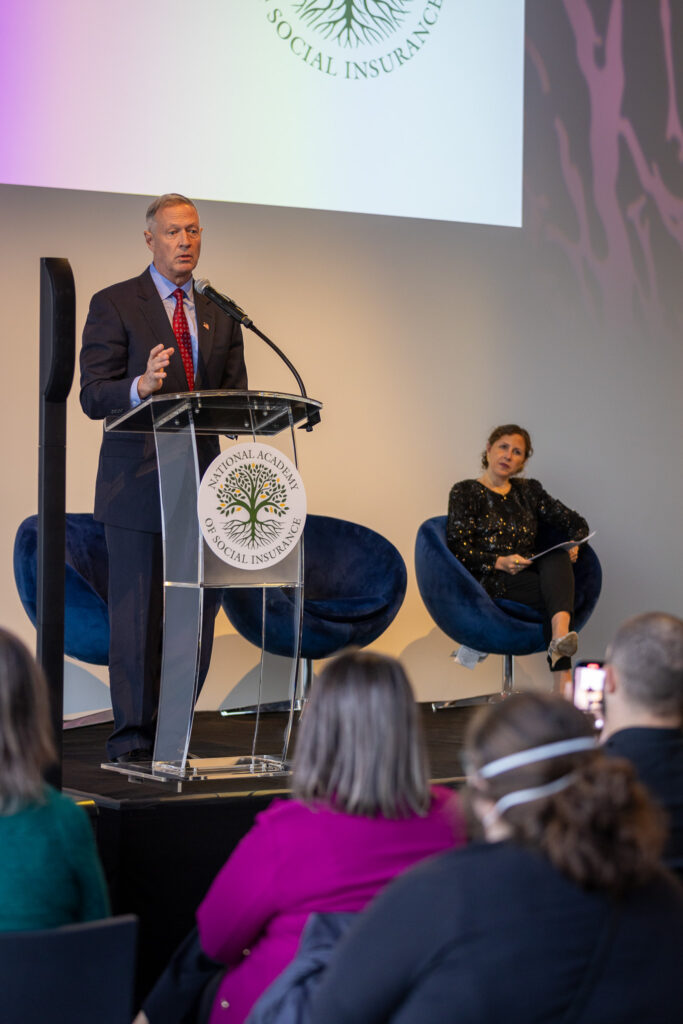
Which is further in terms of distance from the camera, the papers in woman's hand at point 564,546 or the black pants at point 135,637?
the papers in woman's hand at point 564,546

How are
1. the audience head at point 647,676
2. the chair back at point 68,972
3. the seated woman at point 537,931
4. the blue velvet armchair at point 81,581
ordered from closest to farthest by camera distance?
the seated woman at point 537,931, the chair back at point 68,972, the audience head at point 647,676, the blue velvet armchair at point 81,581

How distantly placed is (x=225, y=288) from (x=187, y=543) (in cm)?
232

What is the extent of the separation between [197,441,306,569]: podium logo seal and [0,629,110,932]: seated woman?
3.95 feet

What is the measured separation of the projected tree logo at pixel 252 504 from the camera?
8.89 ft

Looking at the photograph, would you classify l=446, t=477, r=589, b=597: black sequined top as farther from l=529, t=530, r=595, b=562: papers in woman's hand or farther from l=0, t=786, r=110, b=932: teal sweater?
l=0, t=786, r=110, b=932: teal sweater

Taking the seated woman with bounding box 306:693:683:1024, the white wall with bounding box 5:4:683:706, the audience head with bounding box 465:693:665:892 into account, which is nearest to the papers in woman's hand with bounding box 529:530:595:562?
the white wall with bounding box 5:4:683:706

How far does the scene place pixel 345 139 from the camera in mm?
4738

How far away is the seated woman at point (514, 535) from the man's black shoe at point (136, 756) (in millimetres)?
1897

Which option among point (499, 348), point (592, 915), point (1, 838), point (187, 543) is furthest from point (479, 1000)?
point (499, 348)

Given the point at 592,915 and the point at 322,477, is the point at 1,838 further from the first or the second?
the point at 322,477

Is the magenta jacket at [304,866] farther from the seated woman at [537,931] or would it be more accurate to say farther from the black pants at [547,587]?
the black pants at [547,587]

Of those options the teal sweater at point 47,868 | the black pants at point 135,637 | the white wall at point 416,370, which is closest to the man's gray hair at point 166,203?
the black pants at point 135,637

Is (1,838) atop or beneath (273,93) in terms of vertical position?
beneath

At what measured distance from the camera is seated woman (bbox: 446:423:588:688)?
4453mm
